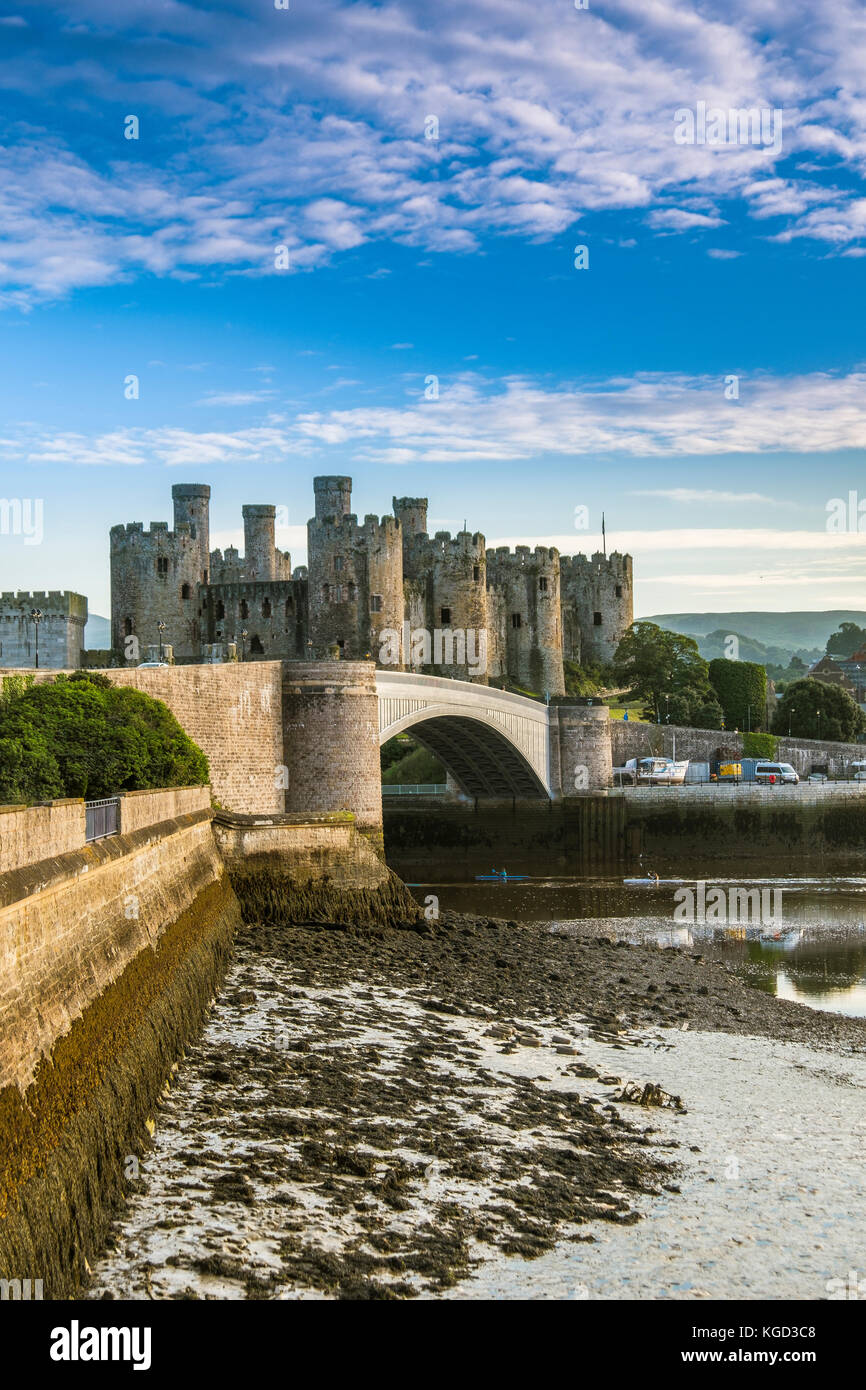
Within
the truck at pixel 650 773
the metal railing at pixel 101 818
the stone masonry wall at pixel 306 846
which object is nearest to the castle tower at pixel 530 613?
the truck at pixel 650 773

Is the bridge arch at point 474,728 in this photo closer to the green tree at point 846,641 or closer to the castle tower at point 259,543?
the castle tower at point 259,543

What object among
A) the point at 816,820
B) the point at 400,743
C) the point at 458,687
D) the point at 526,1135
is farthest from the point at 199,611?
the point at 526,1135

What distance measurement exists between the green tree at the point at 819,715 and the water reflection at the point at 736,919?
23.0 meters

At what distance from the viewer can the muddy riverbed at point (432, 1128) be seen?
866cm

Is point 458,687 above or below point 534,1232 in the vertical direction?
above

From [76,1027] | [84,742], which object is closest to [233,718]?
[84,742]

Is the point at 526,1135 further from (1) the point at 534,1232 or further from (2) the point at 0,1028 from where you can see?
(2) the point at 0,1028

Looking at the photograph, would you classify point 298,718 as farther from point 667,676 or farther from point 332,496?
point 667,676

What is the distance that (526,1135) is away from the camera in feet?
38.0

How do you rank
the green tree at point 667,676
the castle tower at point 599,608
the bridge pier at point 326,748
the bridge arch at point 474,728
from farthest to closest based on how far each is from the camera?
1. the castle tower at point 599,608
2. the green tree at point 667,676
3. the bridge arch at point 474,728
4. the bridge pier at point 326,748

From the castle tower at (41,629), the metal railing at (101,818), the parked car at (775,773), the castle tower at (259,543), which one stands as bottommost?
the parked car at (775,773)
